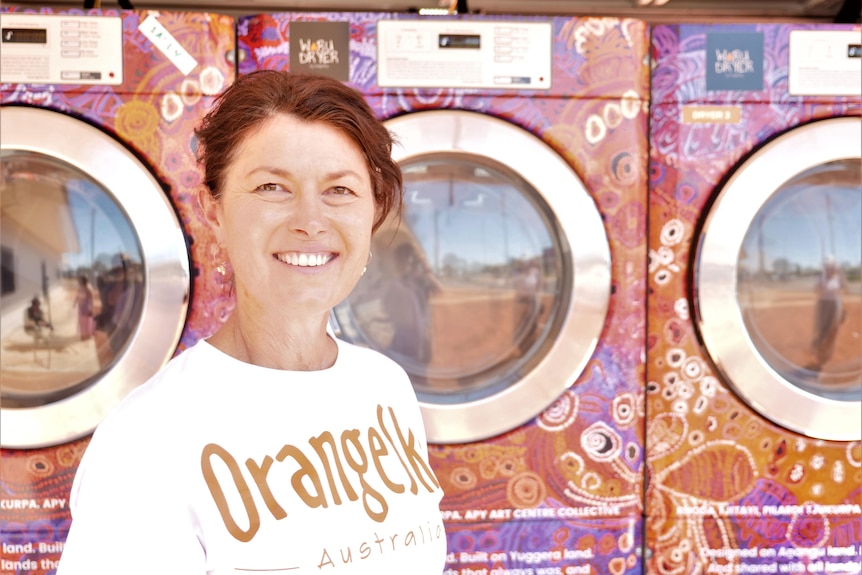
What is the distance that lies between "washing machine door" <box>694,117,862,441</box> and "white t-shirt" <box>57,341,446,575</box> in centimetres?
103

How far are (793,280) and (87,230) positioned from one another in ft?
5.43

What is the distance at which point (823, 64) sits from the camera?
1.65m

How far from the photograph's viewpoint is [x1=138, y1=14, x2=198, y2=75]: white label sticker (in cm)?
154

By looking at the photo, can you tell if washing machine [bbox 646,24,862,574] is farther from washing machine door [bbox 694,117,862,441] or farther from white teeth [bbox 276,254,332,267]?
white teeth [bbox 276,254,332,267]

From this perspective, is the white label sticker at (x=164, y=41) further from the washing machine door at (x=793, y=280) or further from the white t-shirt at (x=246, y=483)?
the washing machine door at (x=793, y=280)

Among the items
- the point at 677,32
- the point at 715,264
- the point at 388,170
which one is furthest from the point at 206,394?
the point at 677,32

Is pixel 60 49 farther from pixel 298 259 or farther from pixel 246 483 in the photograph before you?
pixel 246 483

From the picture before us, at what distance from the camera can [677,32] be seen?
163cm

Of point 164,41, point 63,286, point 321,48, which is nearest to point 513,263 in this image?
point 321,48

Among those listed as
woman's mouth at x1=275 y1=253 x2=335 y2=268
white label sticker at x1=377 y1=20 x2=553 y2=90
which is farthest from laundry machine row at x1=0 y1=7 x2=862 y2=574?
woman's mouth at x1=275 y1=253 x2=335 y2=268

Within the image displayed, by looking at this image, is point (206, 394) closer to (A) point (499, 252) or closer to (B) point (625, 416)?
(A) point (499, 252)

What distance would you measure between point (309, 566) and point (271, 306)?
0.95 ft

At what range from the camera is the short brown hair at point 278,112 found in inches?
31.0

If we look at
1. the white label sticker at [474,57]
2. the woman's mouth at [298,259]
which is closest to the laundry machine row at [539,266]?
the white label sticker at [474,57]
